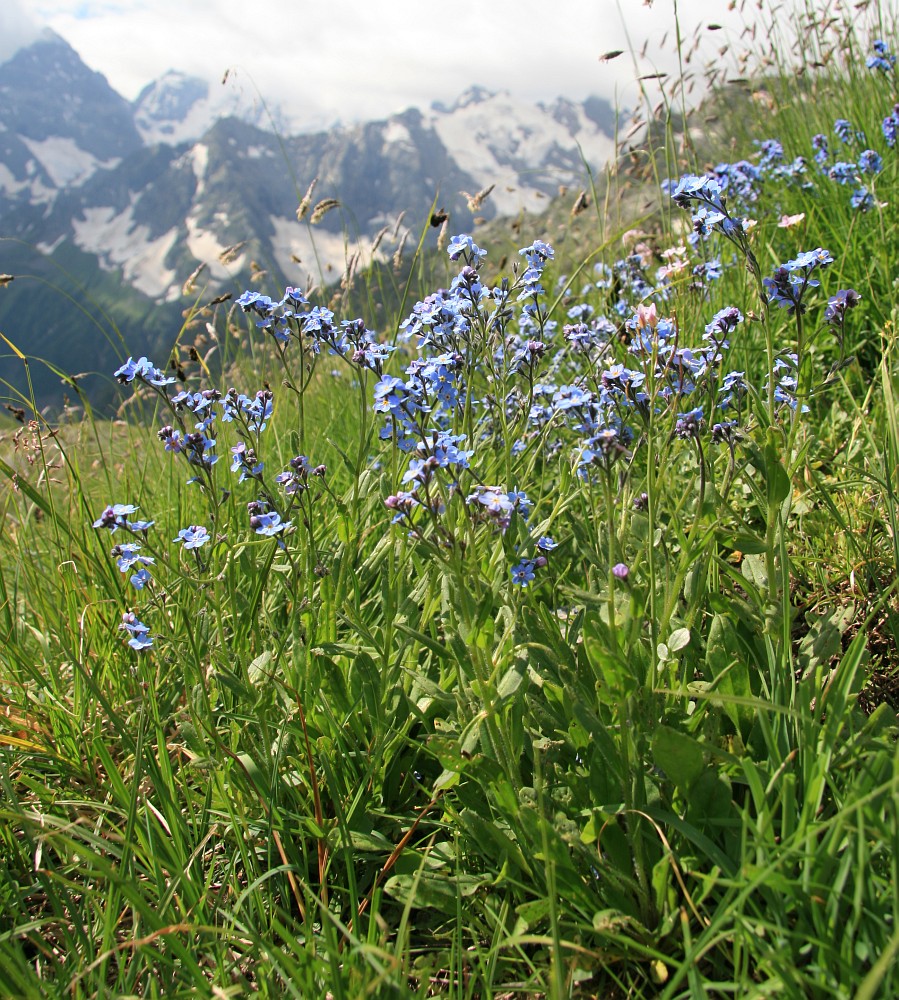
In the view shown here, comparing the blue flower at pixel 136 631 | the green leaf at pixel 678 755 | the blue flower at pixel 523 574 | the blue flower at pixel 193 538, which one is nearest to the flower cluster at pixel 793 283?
the blue flower at pixel 523 574

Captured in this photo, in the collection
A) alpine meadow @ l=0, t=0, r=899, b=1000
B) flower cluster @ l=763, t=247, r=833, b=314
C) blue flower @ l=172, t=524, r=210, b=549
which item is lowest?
alpine meadow @ l=0, t=0, r=899, b=1000

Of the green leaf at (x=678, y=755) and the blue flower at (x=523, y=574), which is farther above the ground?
the blue flower at (x=523, y=574)

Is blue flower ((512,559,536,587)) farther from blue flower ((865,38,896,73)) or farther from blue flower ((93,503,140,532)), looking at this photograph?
blue flower ((865,38,896,73))

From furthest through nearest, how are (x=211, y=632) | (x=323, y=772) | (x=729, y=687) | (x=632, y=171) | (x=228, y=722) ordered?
(x=632, y=171)
(x=211, y=632)
(x=228, y=722)
(x=323, y=772)
(x=729, y=687)

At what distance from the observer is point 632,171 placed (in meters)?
5.51

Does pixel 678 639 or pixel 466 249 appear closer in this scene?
pixel 678 639

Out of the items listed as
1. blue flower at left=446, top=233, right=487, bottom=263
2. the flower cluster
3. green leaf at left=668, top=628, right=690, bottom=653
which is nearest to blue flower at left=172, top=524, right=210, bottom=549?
blue flower at left=446, top=233, right=487, bottom=263

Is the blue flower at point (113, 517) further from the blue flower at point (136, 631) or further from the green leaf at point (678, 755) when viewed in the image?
the green leaf at point (678, 755)

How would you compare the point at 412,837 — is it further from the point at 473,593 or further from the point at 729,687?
the point at 729,687

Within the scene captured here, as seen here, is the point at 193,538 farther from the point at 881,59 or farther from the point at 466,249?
the point at 881,59

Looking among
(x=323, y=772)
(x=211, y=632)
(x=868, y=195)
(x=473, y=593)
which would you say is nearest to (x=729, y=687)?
(x=473, y=593)

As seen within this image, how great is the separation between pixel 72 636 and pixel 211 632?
0.61m

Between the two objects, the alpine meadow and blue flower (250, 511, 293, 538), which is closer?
the alpine meadow

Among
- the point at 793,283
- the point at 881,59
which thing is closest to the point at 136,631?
the point at 793,283
